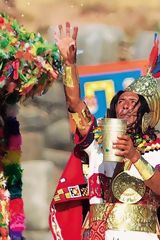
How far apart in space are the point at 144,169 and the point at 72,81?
72 centimetres

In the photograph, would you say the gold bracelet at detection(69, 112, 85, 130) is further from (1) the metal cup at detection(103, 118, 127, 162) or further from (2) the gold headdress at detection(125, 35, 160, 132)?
(1) the metal cup at detection(103, 118, 127, 162)

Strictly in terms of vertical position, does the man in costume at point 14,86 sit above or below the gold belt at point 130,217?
above

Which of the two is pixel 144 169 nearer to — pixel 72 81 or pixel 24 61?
pixel 72 81

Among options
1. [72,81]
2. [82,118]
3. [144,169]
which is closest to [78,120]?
[82,118]

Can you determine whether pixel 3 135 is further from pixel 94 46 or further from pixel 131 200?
pixel 94 46

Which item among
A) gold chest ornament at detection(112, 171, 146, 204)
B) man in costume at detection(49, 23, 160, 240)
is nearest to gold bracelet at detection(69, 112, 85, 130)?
man in costume at detection(49, 23, 160, 240)

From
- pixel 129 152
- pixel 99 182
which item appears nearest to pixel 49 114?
pixel 99 182

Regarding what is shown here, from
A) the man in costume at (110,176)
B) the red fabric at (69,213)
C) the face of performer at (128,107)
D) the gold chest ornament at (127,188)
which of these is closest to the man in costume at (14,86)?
the man in costume at (110,176)

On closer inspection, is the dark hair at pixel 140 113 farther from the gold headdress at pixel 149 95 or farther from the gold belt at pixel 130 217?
the gold belt at pixel 130 217

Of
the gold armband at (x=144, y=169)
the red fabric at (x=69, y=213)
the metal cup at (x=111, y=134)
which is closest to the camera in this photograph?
the metal cup at (x=111, y=134)

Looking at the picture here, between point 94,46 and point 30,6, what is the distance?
1.98 ft

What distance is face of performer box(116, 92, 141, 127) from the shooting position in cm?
423

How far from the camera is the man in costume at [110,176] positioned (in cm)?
409

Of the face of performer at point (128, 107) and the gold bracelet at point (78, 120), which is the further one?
the gold bracelet at point (78, 120)
